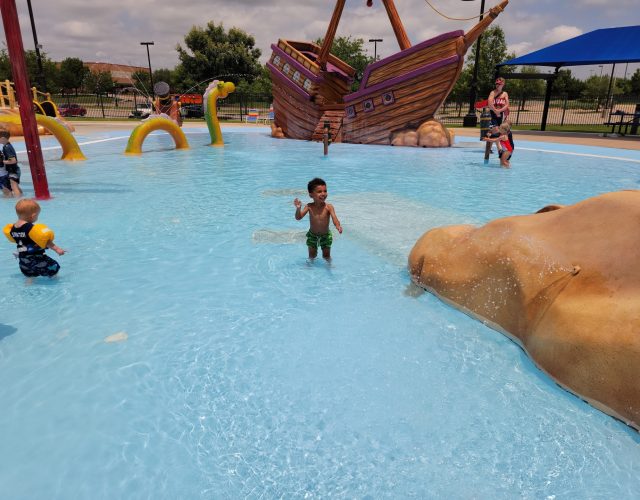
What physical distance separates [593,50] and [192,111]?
30.2 meters

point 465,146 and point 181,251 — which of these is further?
point 465,146

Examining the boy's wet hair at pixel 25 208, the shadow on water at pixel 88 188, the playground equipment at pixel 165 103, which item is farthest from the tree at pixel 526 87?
the boy's wet hair at pixel 25 208

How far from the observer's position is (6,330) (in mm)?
3695

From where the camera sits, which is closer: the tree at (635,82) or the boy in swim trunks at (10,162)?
the boy in swim trunks at (10,162)

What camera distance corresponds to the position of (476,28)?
49.0 feet

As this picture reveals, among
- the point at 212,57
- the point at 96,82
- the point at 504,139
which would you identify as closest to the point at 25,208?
the point at 504,139

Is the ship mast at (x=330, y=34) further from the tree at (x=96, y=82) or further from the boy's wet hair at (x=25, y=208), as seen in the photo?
the tree at (x=96, y=82)

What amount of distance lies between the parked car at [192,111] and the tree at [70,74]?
4311 centimetres

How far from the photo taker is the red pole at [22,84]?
23.2ft

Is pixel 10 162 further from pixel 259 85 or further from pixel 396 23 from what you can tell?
pixel 259 85

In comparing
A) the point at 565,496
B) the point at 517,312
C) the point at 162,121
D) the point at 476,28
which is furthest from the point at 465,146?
the point at 565,496

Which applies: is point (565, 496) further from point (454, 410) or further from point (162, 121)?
point (162, 121)

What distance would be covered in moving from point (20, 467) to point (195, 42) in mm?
48128

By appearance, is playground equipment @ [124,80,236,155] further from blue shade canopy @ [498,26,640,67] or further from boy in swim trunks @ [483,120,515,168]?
blue shade canopy @ [498,26,640,67]
